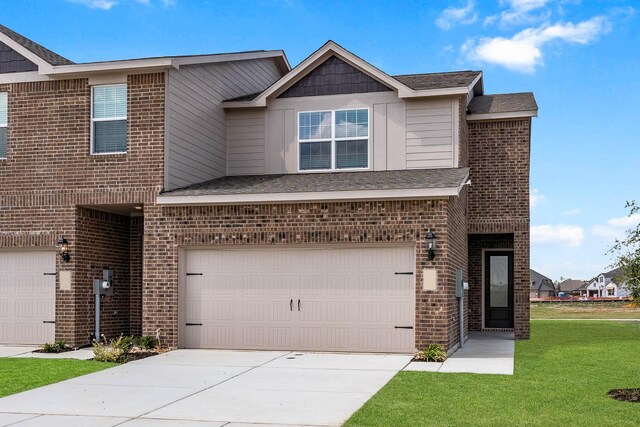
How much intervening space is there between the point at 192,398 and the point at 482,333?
42.5 ft

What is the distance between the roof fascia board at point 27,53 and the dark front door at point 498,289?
13105mm

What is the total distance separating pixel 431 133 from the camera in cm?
1844

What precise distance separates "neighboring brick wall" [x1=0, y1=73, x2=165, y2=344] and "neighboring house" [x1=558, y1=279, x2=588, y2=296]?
384ft

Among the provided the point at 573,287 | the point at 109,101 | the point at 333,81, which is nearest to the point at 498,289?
the point at 333,81

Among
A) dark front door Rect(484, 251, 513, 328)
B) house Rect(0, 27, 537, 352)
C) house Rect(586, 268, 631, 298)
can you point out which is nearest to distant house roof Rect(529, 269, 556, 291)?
house Rect(586, 268, 631, 298)

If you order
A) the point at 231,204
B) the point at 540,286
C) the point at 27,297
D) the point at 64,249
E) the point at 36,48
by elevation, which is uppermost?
the point at 36,48

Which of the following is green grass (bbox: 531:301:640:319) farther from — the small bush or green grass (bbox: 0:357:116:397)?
green grass (bbox: 0:357:116:397)

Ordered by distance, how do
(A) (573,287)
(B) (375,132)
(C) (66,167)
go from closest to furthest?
(C) (66,167)
(B) (375,132)
(A) (573,287)

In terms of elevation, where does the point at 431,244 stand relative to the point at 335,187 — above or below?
below

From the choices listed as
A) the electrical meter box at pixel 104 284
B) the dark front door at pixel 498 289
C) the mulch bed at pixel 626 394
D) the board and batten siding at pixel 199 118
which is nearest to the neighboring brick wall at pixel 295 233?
the board and batten siding at pixel 199 118

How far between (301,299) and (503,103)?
8.83 metres

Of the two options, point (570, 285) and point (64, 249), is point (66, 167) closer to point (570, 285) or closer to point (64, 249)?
point (64, 249)

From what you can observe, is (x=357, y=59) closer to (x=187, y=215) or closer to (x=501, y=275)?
(x=187, y=215)

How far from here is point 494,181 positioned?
20797 millimetres
